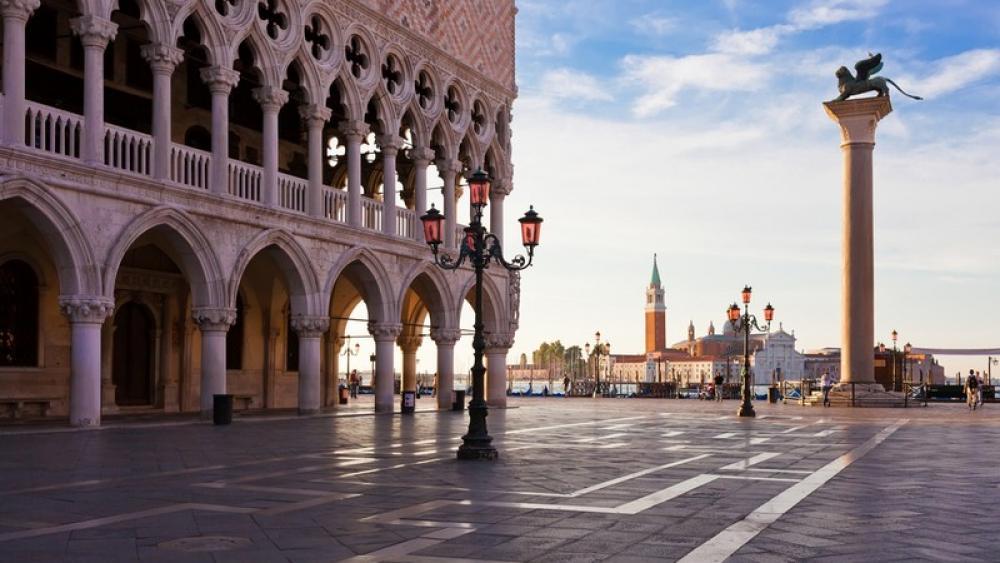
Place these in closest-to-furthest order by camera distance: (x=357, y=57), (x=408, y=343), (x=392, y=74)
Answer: (x=357, y=57), (x=392, y=74), (x=408, y=343)

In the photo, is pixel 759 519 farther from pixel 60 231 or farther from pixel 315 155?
pixel 315 155

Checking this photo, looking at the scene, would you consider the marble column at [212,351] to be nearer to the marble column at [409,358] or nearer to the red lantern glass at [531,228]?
the red lantern glass at [531,228]

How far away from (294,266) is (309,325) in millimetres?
1494

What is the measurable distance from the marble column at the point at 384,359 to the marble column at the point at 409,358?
19.4ft

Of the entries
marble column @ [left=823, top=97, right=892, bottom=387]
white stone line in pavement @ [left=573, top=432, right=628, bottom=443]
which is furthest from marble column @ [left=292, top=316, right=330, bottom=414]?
marble column @ [left=823, top=97, right=892, bottom=387]

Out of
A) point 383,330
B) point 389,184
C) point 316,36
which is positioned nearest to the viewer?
point 316,36

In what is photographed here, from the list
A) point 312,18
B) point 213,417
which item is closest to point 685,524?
point 213,417

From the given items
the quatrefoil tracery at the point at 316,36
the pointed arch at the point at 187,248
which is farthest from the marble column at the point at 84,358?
the quatrefoil tracery at the point at 316,36

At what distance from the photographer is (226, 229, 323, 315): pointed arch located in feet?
77.5

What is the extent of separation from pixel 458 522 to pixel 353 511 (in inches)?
42.0

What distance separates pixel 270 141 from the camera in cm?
2441

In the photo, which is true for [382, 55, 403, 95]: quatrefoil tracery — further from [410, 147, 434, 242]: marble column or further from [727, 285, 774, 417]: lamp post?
[727, 285, 774, 417]: lamp post

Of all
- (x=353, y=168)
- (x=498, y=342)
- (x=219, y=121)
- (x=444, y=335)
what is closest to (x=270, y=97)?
(x=219, y=121)

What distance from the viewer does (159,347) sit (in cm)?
2689
